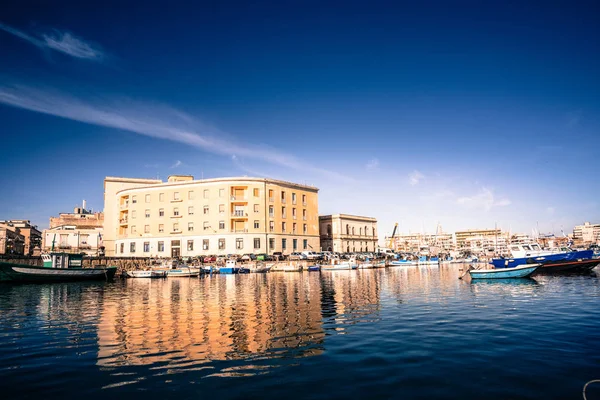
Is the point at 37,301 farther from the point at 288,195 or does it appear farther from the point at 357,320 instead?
the point at 288,195

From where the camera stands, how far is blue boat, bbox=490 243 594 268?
40312 millimetres

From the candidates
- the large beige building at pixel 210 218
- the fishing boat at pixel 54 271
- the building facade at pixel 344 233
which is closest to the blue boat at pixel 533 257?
the large beige building at pixel 210 218

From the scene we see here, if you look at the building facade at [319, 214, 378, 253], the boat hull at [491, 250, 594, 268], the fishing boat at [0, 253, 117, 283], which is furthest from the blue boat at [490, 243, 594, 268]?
the building facade at [319, 214, 378, 253]

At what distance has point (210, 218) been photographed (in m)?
74.8

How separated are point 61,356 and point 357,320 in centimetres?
1017

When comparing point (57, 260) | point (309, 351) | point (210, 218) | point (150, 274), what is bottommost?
point (309, 351)

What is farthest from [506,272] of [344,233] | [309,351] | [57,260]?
[344,233]

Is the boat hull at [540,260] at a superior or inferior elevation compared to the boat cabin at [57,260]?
inferior

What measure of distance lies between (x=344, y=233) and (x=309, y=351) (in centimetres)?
8764

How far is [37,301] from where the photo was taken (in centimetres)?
2391

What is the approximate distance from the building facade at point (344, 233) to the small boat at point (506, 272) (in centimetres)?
6156

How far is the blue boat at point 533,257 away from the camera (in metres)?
40.3

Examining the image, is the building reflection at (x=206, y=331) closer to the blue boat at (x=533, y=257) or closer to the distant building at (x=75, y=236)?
the blue boat at (x=533, y=257)

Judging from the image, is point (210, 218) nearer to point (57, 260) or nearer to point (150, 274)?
point (150, 274)
